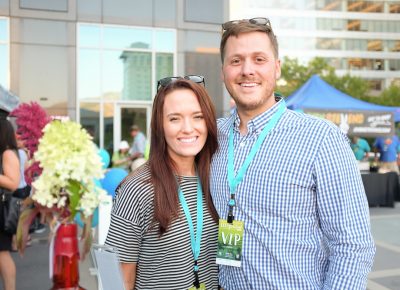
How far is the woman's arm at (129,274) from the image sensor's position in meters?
1.93

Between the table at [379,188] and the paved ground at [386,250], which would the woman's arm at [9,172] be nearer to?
the paved ground at [386,250]

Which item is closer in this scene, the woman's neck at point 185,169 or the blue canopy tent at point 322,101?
the woman's neck at point 185,169

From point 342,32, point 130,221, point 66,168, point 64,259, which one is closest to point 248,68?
point 130,221

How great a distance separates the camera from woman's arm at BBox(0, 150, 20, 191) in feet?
13.4

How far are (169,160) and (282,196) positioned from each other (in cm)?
62

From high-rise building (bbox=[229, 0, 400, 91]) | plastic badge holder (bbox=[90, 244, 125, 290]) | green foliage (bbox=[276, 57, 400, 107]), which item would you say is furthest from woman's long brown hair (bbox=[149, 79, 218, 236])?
high-rise building (bbox=[229, 0, 400, 91])

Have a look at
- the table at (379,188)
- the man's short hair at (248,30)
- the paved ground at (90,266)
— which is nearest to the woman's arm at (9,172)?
the paved ground at (90,266)

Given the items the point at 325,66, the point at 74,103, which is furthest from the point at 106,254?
the point at 325,66

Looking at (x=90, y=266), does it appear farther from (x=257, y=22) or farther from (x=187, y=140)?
(x=257, y=22)

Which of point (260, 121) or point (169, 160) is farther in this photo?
point (169, 160)

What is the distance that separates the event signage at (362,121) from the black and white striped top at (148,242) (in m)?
8.74

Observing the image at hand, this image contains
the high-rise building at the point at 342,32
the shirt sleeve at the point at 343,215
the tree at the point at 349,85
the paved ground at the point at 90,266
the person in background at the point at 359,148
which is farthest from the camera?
the high-rise building at the point at 342,32

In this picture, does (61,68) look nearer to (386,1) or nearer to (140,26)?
(140,26)

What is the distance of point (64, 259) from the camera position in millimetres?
1268
